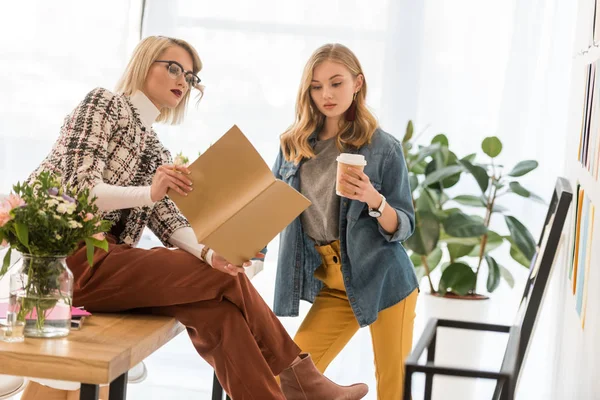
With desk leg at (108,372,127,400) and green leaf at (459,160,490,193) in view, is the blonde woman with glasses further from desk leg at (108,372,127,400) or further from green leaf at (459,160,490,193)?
green leaf at (459,160,490,193)

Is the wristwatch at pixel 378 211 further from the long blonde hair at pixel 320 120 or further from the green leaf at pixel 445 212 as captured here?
the green leaf at pixel 445 212

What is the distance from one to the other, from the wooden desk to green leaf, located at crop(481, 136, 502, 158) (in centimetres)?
225

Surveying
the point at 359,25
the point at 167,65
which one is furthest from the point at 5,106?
the point at 167,65

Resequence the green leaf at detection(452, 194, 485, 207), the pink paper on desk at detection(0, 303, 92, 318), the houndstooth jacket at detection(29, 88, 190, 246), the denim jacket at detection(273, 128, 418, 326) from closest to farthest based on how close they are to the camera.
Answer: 1. the pink paper on desk at detection(0, 303, 92, 318)
2. the houndstooth jacket at detection(29, 88, 190, 246)
3. the denim jacket at detection(273, 128, 418, 326)
4. the green leaf at detection(452, 194, 485, 207)

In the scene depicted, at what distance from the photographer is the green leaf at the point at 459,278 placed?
349 cm

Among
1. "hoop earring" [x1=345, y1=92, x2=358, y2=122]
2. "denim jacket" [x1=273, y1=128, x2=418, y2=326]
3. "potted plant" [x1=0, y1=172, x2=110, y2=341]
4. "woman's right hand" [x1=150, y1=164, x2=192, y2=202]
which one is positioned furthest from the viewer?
"hoop earring" [x1=345, y1=92, x2=358, y2=122]

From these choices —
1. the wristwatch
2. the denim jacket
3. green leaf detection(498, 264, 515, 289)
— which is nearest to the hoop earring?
the denim jacket

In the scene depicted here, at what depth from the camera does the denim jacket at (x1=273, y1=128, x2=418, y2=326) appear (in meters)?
2.37

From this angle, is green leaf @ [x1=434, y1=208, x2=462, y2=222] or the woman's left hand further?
green leaf @ [x1=434, y1=208, x2=462, y2=222]

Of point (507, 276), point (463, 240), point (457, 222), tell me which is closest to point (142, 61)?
point (457, 222)

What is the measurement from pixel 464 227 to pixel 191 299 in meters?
1.84

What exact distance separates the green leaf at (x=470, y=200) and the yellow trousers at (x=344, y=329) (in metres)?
1.27

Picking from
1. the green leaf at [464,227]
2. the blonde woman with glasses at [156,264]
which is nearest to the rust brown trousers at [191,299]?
the blonde woman with glasses at [156,264]

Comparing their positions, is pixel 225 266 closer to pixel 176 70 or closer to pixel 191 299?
pixel 191 299
